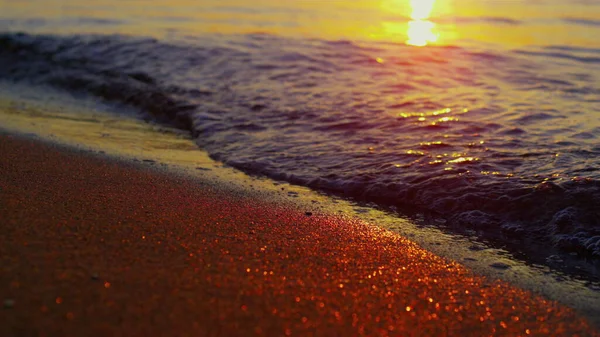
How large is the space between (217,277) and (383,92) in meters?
4.91

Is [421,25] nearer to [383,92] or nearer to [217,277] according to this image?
[383,92]

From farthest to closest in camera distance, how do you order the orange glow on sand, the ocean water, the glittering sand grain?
the orange glow on sand
the ocean water
the glittering sand grain

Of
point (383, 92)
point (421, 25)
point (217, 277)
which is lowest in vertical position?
point (217, 277)

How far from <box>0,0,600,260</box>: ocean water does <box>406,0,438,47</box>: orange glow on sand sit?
73mm

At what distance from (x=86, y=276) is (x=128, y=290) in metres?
0.18

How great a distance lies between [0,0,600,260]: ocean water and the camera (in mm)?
4047

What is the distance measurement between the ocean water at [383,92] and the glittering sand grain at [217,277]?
967mm

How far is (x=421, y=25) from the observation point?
13.0m

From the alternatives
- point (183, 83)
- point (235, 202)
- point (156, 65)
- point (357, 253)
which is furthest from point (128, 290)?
point (156, 65)

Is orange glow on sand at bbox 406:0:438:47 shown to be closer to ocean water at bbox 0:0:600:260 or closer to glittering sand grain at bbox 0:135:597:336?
ocean water at bbox 0:0:600:260

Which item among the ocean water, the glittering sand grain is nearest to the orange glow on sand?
the ocean water

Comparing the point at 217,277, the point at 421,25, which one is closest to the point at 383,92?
the point at 217,277

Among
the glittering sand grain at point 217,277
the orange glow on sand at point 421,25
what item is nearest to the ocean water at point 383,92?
the orange glow on sand at point 421,25

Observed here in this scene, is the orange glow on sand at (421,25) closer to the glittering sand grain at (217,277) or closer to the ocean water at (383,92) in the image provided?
the ocean water at (383,92)
